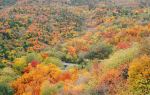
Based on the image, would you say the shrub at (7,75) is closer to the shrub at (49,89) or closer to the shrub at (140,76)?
the shrub at (49,89)

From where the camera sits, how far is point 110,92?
52.8m

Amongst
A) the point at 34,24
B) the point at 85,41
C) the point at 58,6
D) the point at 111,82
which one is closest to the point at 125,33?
the point at 85,41

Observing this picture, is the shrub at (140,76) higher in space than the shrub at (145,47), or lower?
lower

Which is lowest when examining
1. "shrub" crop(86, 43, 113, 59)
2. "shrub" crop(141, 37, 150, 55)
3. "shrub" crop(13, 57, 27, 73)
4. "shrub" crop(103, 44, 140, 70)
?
"shrub" crop(13, 57, 27, 73)

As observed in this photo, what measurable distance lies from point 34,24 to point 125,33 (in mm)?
52546

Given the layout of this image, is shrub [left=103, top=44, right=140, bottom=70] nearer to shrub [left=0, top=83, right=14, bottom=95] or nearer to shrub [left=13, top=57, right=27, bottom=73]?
shrub [left=0, top=83, right=14, bottom=95]

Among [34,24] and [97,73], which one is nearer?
[97,73]

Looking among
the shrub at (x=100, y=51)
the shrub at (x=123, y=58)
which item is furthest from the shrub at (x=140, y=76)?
the shrub at (x=100, y=51)

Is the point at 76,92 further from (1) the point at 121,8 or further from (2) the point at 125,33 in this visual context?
(1) the point at 121,8

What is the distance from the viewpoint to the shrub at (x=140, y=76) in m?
50.1

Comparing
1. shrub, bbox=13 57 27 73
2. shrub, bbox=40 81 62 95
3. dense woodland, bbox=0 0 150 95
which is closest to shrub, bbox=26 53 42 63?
dense woodland, bbox=0 0 150 95

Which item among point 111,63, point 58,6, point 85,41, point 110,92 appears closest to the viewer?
point 110,92

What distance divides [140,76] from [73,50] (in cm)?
6870

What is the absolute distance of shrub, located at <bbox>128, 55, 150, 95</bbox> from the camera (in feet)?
164
